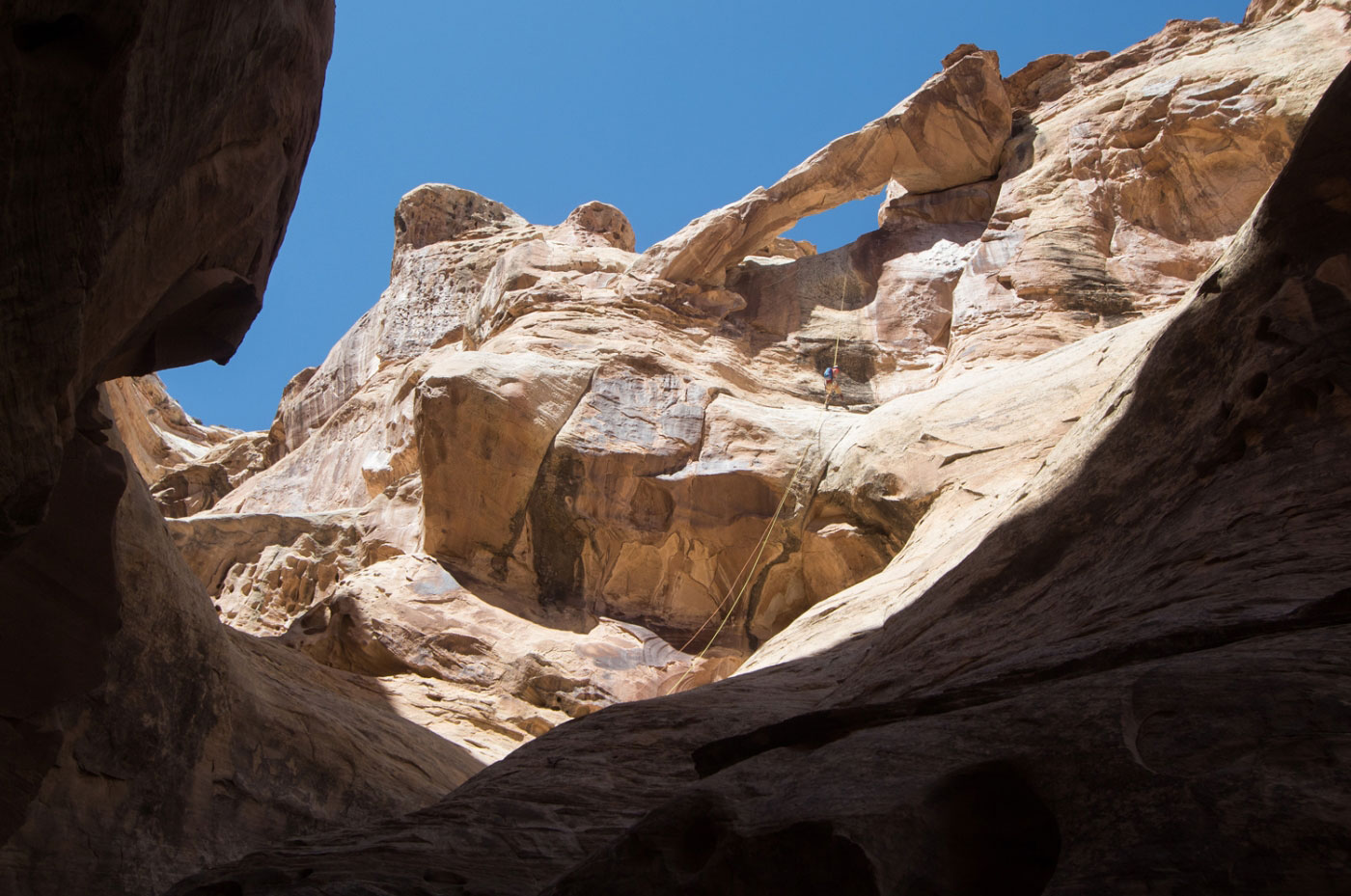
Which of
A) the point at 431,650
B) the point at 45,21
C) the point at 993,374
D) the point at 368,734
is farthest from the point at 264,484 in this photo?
the point at 45,21

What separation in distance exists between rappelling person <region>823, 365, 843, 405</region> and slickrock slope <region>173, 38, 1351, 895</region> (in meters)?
8.47

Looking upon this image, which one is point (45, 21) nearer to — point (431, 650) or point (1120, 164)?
point (431, 650)

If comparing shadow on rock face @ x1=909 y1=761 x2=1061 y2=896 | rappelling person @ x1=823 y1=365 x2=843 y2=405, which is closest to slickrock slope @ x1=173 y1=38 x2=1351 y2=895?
shadow on rock face @ x1=909 y1=761 x2=1061 y2=896

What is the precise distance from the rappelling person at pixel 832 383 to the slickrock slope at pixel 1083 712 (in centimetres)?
847

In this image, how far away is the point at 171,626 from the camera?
8078 mm

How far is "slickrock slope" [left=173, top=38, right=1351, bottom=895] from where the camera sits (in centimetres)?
371

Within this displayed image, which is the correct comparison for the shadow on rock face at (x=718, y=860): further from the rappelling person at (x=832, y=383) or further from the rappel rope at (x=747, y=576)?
the rappelling person at (x=832, y=383)

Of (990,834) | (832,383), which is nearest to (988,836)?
(990,834)

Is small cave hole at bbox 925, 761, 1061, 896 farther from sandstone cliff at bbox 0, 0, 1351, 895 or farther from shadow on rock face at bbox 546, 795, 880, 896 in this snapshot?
shadow on rock face at bbox 546, 795, 880, 896

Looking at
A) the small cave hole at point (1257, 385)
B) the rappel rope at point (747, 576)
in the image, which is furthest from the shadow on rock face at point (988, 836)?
the rappel rope at point (747, 576)

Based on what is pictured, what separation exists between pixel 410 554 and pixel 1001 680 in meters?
11.0

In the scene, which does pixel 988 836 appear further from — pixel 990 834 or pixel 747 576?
pixel 747 576

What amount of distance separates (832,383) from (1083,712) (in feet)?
45.2

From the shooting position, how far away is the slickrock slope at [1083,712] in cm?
371
